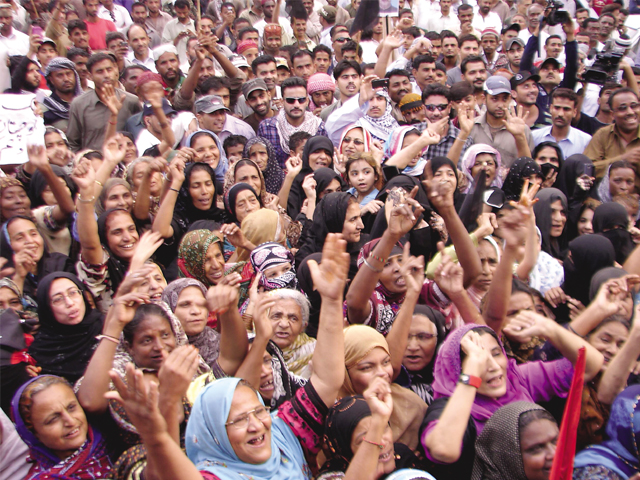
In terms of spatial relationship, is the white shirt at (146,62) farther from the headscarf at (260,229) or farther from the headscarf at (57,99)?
the headscarf at (260,229)

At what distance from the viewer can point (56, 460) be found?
2.39 meters

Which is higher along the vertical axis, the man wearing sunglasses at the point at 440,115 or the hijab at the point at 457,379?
the man wearing sunglasses at the point at 440,115

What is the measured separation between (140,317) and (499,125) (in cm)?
413

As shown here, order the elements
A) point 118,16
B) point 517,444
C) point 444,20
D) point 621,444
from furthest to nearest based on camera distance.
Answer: point 444,20, point 118,16, point 621,444, point 517,444

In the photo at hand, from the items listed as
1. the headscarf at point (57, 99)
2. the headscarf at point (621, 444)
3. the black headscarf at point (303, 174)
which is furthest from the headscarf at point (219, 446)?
the headscarf at point (57, 99)

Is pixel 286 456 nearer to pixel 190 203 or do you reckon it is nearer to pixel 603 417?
pixel 603 417

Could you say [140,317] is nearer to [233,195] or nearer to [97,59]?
[233,195]

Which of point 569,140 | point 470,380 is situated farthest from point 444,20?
point 470,380

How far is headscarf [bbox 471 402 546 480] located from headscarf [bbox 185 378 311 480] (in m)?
0.69

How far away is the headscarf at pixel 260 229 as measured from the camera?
4.03 meters

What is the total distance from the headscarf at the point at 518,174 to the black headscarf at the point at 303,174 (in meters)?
1.48

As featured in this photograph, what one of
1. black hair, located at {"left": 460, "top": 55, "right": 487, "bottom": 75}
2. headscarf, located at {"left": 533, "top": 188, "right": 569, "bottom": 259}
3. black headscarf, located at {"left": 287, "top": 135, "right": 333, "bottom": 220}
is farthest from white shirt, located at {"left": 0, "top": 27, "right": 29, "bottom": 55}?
headscarf, located at {"left": 533, "top": 188, "right": 569, "bottom": 259}

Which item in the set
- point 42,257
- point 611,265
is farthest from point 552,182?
point 42,257

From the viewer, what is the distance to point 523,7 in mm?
10305
